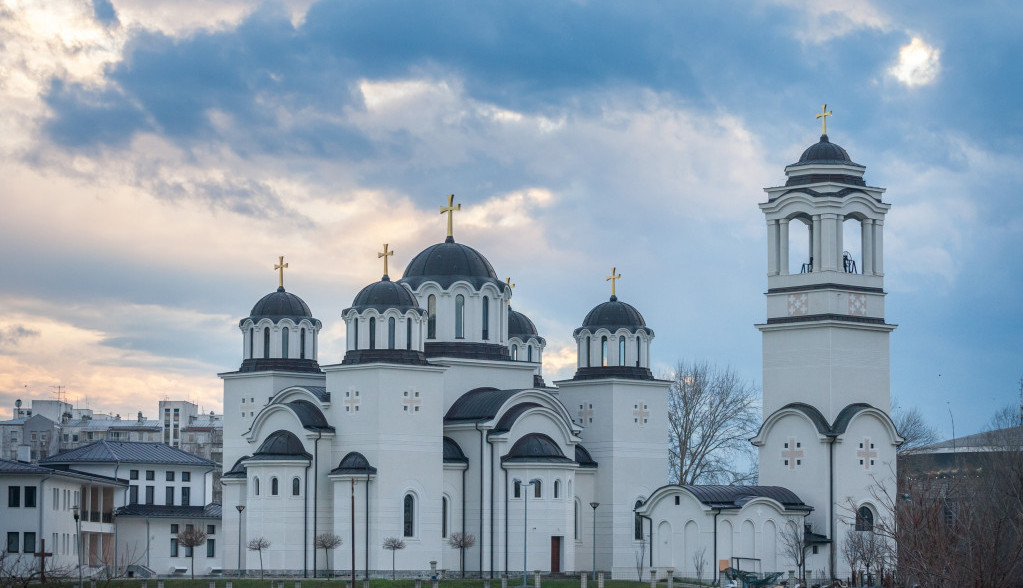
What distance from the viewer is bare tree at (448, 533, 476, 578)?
53.8 m

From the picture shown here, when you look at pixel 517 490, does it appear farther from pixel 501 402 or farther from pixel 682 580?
pixel 682 580

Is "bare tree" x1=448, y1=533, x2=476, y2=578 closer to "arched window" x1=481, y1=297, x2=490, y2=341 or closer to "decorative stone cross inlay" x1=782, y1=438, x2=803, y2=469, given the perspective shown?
"arched window" x1=481, y1=297, x2=490, y2=341

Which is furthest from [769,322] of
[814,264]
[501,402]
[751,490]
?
[501,402]

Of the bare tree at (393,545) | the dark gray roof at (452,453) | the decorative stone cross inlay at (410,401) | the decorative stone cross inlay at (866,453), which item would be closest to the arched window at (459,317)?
the dark gray roof at (452,453)

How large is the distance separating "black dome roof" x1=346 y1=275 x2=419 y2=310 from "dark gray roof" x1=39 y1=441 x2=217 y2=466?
19744 mm

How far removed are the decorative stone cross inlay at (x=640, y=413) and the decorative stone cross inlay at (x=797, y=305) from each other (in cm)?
855

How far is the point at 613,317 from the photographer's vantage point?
61.0 meters

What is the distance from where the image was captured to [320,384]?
2430 inches

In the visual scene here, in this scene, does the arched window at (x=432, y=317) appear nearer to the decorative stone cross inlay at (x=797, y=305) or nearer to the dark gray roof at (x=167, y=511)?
the decorative stone cross inlay at (x=797, y=305)

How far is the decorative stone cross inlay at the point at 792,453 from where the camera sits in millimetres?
52219

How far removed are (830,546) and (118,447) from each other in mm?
34186

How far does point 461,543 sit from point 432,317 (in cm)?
873

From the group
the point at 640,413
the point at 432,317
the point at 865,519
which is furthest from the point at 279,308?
the point at 865,519

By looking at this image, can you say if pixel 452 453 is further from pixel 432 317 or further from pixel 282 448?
pixel 282 448
